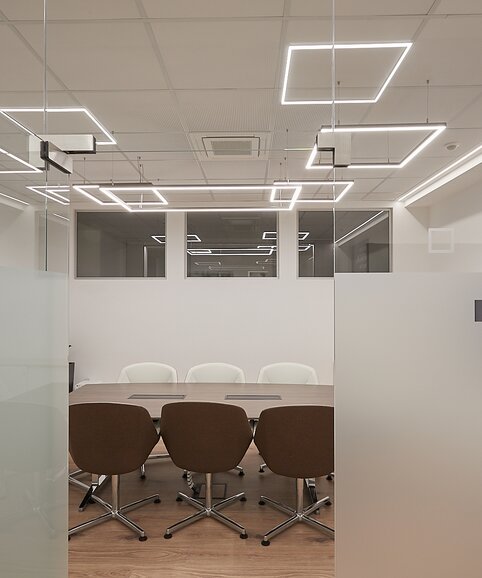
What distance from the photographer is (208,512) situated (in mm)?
3203

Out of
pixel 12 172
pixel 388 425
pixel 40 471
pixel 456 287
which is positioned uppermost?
pixel 12 172

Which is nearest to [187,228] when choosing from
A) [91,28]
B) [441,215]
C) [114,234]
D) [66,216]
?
[114,234]

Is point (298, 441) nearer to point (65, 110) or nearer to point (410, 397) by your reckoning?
point (410, 397)

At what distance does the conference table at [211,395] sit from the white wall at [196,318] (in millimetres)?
2451

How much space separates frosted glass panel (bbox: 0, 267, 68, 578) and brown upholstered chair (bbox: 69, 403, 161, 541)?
122cm

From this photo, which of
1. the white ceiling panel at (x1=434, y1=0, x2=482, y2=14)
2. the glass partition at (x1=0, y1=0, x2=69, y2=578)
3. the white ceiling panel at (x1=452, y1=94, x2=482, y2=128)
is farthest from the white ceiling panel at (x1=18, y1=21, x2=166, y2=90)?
the white ceiling panel at (x1=452, y1=94, x2=482, y2=128)

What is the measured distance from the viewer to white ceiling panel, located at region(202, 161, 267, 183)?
5.11 m

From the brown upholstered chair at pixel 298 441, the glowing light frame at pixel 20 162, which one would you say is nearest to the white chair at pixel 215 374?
the brown upholstered chair at pixel 298 441

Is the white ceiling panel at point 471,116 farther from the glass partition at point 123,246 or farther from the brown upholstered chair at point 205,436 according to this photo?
the glass partition at point 123,246

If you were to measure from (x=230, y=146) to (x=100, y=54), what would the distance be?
1610 millimetres

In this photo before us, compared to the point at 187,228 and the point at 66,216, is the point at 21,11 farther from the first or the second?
the point at 187,228

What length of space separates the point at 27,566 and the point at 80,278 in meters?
5.90

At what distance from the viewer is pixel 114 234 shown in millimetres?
7176

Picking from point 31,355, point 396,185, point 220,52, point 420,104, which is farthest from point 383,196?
point 220,52
